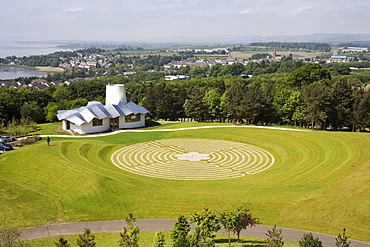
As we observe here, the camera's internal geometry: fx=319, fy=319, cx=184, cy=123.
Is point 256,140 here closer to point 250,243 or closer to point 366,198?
point 366,198

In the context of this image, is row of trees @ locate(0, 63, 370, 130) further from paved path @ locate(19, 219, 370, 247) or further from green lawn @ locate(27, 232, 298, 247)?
green lawn @ locate(27, 232, 298, 247)

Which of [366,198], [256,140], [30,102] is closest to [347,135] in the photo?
[256,140]

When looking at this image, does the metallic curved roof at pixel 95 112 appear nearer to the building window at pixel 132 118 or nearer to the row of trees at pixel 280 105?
the building window at pixel 132 118

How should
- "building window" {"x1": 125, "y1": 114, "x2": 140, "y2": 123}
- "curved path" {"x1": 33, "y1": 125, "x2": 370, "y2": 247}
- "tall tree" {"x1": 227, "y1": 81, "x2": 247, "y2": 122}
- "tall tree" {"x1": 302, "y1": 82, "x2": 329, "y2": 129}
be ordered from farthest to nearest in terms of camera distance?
"tall tree" {"x1": 227, "y1": 81, "x2": 247, "y2": 122}
"building window" {"x1": 125, "y1": 114, "x2": 140, "y2": 123}
"tall tree" {"x1": 302, "y1": 82, "x2": 329, "y2": 129}
"curved path" {"x1": 33, "y1": 125, "x2": 370, "y2": 247}

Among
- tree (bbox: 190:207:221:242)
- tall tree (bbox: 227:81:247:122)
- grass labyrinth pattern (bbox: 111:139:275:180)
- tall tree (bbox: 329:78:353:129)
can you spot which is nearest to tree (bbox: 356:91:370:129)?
tall tree (bbox: 329:78:353:129)

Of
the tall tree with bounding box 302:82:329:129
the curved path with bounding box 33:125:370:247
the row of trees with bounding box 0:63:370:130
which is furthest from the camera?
the row of trees with bounding box 0:63:370:130

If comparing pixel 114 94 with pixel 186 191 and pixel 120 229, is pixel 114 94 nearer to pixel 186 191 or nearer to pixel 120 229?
pixel 186 191

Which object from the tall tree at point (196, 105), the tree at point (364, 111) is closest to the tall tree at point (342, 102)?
the tree at point (364, 111)
